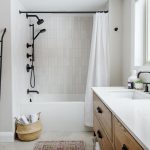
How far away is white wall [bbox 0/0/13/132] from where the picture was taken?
275cm

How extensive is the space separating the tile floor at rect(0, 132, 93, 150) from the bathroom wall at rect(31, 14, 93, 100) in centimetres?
114

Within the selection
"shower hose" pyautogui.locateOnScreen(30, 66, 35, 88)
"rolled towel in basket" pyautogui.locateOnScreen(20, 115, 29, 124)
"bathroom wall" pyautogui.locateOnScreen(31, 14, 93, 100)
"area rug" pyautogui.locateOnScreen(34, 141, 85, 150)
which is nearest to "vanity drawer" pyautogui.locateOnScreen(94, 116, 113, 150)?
"area rug" pyautogui.locateOnScreen(34, 141, 85, 150)

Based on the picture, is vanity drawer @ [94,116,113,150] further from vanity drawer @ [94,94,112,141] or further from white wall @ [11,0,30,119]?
white wall @ [11,0,30,119]

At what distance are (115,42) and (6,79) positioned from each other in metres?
1.83

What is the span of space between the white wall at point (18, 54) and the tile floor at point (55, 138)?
1.51ft

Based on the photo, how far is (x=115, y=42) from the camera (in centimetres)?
321

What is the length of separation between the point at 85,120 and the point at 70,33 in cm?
Result: 191

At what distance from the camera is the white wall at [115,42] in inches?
125

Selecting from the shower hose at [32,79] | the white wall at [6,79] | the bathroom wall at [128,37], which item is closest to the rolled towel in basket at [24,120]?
the white wall at [6,79]

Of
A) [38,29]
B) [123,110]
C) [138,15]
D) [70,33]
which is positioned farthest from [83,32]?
[123,110]

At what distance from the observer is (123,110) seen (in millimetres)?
1244

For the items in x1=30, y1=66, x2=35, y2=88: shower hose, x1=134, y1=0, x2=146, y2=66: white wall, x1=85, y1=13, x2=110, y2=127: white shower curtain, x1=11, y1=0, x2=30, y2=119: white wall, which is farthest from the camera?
x1=30, y1=66, x2=35, y2=88: shower hose

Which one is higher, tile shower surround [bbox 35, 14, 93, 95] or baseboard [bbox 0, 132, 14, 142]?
tile shower surround [bbox 35, 14, 93, 95]

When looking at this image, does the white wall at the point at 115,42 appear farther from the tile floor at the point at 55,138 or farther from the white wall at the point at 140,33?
the tile floor at the point at 55,138
